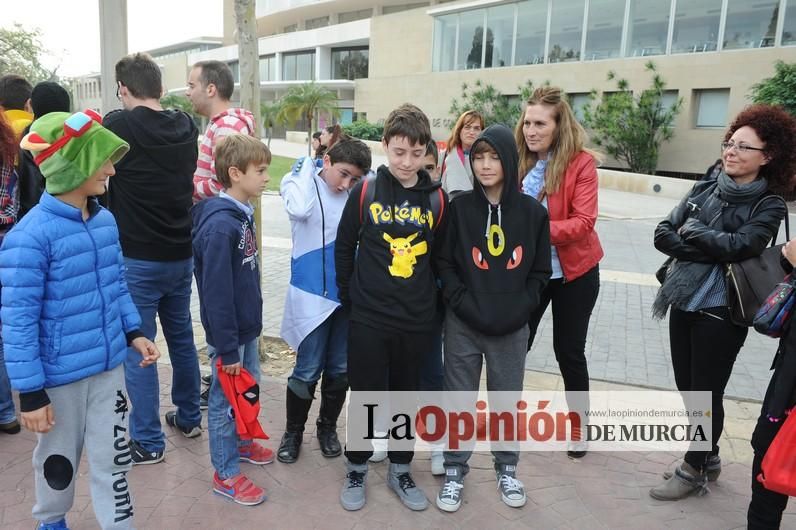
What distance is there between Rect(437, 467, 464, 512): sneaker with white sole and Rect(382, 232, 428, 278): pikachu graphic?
111 cm

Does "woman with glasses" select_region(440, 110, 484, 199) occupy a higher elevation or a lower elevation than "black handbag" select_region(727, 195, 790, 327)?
higher

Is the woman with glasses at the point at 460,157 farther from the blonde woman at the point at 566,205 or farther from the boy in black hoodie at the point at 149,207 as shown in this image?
the boy in black hoodie at the point at 149,207

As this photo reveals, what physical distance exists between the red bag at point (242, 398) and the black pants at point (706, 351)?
2287 mm

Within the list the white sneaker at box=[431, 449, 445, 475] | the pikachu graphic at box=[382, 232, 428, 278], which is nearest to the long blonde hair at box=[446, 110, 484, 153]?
the pikachu graphic at box=[382, 232, 428, 278]

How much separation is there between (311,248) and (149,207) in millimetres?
895

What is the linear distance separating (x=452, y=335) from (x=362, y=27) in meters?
44.4

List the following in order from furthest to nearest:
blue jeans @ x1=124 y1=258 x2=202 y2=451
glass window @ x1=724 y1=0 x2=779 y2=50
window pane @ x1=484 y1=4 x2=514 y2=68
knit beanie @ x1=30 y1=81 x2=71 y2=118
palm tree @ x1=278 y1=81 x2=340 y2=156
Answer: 1. palm tree @ x1=278 y1=81 x2=340 y2=156
2. window pane @ x1=484 y1=4 x2=514 y2=68
3. glass window @ x1=724 y1=0 x2=779 y2=50
4. knit beanie @ x1=30 y1=81 x2=71 y2=118
5. blue jeans @ x1=124 y1=258 x2=202 y2=451

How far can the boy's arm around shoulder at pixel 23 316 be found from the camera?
2.18 m

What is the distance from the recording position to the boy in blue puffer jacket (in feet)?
7.22

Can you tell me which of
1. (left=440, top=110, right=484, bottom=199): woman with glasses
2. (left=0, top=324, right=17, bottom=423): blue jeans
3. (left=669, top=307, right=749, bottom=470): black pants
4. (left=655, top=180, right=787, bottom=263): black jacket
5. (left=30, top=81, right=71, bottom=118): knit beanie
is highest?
(left=30, top=81, right=71, bottom=118): knit beanie

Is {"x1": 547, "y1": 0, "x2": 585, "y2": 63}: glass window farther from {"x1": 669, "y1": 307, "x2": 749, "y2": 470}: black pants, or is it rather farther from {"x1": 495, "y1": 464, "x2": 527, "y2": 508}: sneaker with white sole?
{"x1": 495, "y1": 464, "x2": 527, "y2": 508}: sneaker with white sole

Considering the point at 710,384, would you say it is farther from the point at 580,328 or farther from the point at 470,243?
the point at 470,243

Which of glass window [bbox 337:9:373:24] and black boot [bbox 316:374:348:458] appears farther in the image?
glass window [bbox 337:9:373:24]

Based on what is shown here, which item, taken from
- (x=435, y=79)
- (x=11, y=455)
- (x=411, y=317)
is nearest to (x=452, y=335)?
(x=411, y=317)
